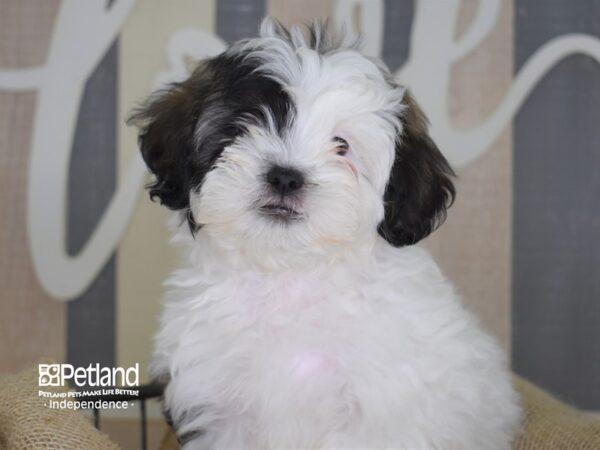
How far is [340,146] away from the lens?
2.38m

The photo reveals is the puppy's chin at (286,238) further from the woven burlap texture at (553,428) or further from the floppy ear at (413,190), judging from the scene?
the woven burlap texture at (553,428)

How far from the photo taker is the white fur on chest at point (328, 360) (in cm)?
229

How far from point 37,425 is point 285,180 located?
917 mm

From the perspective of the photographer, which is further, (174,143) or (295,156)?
(174,143)

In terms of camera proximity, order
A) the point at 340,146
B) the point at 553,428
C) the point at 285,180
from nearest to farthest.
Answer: the point at 285,180, the point at 340,146, the point at 553,428

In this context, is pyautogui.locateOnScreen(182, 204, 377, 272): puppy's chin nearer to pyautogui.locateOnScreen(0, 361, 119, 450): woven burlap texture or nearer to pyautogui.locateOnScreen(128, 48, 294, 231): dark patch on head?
pyautogui.locateOnScreen(128, 48, 294, 231): dark patch on head

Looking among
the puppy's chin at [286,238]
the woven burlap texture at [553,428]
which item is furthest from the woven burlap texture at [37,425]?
the woven burlap texture at [553,428]

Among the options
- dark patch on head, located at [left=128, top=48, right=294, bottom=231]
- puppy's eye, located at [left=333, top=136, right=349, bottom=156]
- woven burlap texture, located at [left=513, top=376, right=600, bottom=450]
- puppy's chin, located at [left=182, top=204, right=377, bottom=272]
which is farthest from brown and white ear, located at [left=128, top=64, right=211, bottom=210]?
woven burlap texture, located at [left=513, top=376, right=600, bottom=450]

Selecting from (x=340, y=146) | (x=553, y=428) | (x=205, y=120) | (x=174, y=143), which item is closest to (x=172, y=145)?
(x=174, y=143)

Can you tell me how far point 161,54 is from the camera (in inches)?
165

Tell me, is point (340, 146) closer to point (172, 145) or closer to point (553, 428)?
point (172, 145)

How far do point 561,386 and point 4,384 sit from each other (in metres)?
2.76

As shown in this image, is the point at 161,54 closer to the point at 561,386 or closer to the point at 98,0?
the point at 98,0

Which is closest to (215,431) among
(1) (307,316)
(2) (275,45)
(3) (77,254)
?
(1) (307,316)
